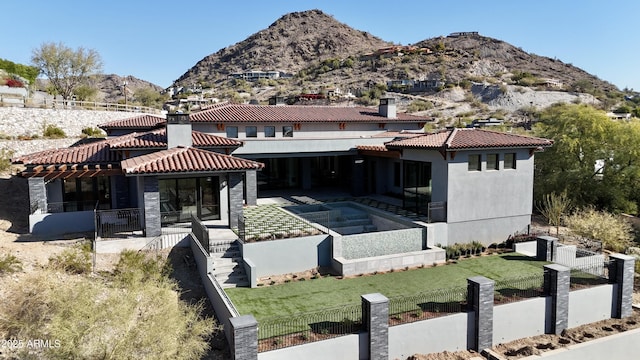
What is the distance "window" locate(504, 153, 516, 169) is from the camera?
2180 centimetres

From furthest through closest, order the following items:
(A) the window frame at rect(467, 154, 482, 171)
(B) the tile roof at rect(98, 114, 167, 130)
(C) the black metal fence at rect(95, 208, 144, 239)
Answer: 1. (B) the tile roof at rect(98, 114, 167, 130)
2. (A) the window frame at rect(467, 154, 482, 171)
3. (C) the black metal fence at rect(95, 208, 144, 239)

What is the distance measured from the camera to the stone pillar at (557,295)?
14.8 metres

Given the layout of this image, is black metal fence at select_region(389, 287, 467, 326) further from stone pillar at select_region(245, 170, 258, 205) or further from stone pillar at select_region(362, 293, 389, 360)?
stone pillar at select_region(245, 170, 258, 205)

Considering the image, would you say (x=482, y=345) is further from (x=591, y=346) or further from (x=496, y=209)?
(x=496, y=209)

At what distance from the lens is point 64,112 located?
37188 millimetres

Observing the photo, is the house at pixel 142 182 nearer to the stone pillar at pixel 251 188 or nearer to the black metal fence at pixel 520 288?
the stone pillar at pixel 251 188

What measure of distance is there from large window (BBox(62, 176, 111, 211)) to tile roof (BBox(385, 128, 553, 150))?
1486cm

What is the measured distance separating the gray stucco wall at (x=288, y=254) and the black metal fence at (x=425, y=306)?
4888 mm

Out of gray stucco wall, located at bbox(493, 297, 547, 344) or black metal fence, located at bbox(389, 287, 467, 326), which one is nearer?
black metal fence, located at bbox(389, 287, 467, 326)

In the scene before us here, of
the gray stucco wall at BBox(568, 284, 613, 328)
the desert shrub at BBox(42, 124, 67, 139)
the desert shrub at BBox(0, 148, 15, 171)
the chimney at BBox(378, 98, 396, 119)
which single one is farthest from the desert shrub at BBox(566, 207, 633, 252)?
the desert shrub at BBox(42, 124, 67, 139)

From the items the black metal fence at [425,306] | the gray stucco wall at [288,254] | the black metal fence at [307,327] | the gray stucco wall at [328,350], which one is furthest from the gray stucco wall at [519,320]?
the gray stucco wall at [288,254]

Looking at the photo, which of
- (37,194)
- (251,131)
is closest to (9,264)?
(37,194)

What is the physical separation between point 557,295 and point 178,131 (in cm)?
1718

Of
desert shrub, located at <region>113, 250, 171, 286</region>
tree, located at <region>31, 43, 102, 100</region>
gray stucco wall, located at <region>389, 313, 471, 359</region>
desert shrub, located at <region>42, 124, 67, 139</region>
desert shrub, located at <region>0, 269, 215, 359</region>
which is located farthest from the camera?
tree, located at <region>31, 43, 102, 100</region>
